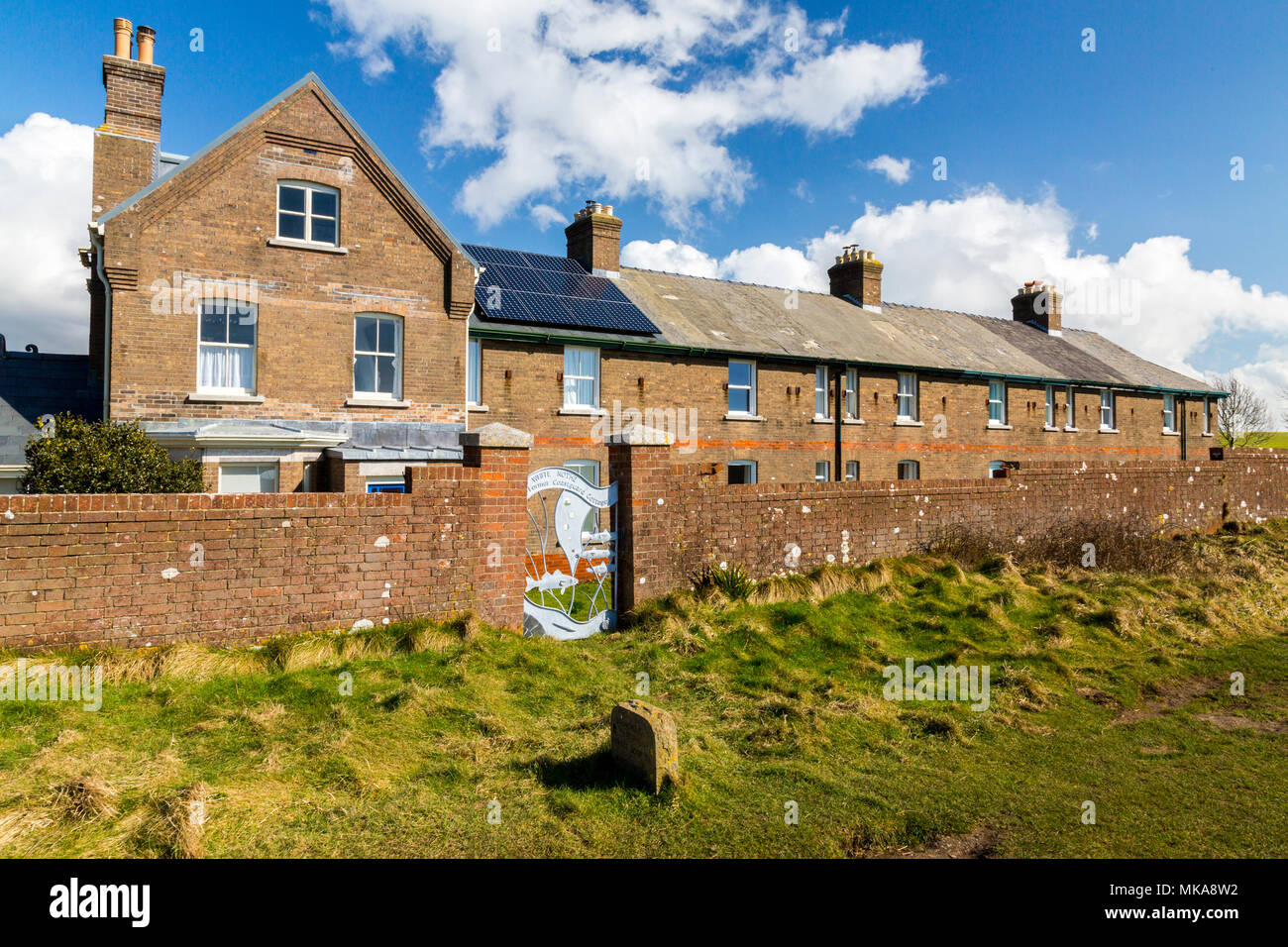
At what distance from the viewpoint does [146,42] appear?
1747cm

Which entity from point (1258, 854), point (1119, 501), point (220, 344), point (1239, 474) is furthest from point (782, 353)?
point (1258, 854)

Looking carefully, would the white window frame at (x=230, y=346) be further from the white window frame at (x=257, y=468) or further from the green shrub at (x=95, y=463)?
the green shrub at (x=95, y=463)

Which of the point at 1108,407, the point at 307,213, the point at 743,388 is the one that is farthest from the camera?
the point at 1108,407

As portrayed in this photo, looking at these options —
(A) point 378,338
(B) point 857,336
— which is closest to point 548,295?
(A) point 378,338

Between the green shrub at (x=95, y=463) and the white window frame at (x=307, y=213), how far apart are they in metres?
6.59

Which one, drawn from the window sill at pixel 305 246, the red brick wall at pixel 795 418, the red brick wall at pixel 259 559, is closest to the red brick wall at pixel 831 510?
the red brick wall at pixel 259 559

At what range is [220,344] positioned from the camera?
1547cm

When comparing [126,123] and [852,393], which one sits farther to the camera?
[852,393]

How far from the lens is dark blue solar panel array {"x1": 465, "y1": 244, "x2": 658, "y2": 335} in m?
19.5

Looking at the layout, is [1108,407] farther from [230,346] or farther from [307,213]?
[230,346]

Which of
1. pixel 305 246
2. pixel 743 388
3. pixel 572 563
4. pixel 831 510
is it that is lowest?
pixel 572 563

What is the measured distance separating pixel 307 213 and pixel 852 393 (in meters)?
17.6

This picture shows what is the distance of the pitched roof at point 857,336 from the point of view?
22.7m

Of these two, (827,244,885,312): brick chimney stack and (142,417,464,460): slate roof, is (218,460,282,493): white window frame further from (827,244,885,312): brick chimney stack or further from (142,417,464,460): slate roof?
(827,244,885,312): brick chimney stack
